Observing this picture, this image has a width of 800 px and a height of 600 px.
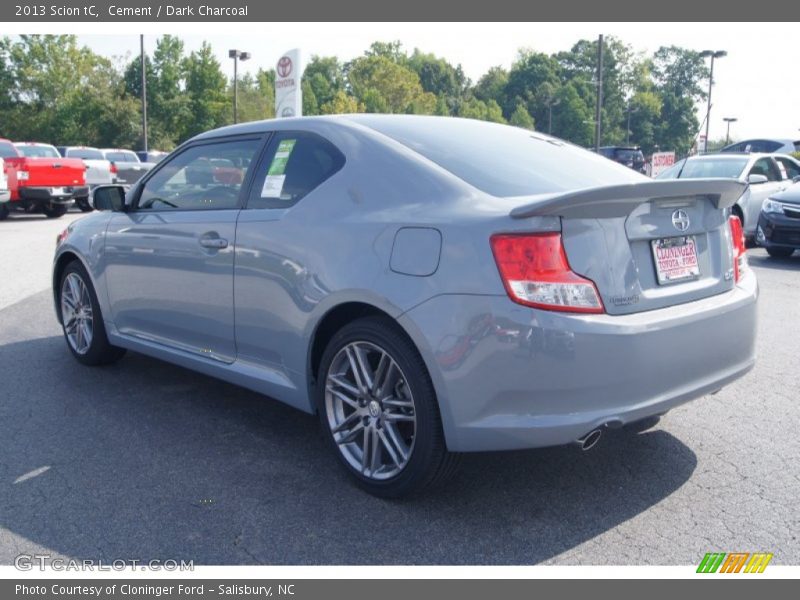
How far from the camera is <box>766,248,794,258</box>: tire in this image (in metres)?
11.3

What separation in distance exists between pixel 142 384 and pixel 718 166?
10.8 meters

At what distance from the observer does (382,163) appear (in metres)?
3.52

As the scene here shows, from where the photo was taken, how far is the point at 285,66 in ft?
73.1

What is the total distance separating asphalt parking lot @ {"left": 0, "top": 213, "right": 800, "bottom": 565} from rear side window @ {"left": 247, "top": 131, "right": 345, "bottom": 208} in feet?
4.15

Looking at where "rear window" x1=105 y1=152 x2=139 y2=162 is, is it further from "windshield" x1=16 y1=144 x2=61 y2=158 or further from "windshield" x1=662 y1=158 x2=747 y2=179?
"windshield" x1=662 y1=158 x2=747 y2=179

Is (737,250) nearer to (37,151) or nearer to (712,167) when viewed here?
(712,167)


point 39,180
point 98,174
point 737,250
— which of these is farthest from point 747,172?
point 98,174

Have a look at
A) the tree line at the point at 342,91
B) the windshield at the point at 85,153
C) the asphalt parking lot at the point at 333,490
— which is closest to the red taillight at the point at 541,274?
the asphalt parking lot at the point at 333,490

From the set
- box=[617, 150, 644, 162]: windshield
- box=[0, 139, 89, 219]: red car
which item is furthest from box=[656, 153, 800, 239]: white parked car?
box=[617, 150, 644, 162]: windshield

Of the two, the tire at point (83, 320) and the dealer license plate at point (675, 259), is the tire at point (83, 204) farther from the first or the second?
the dealer license plate at point (675, 259)

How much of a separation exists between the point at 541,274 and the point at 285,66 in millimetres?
20791

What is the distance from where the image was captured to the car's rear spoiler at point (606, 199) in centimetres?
288

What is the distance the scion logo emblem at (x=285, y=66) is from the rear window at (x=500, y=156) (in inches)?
740
